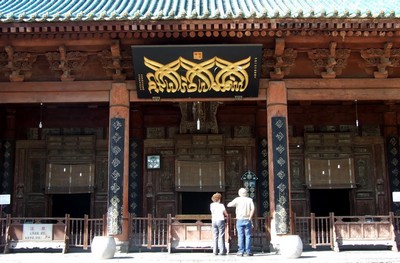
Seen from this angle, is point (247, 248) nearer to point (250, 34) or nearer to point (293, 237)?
point (293, 237)

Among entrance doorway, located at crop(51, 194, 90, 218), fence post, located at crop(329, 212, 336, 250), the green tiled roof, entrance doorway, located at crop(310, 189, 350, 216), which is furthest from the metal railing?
entrance doorway, located at crop(310, 189, 350, 216)

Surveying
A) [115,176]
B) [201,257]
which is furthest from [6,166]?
[201,257]

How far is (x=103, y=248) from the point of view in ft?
36.6

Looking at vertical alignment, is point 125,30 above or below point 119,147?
above

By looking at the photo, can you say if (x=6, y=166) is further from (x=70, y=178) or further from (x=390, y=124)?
(x=390, y=124)

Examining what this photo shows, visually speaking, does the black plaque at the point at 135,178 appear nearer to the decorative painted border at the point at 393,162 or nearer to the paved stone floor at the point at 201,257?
the paved stone floor at the point at 201,257

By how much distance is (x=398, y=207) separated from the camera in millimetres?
15734

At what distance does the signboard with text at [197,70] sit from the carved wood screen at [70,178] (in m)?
4.84

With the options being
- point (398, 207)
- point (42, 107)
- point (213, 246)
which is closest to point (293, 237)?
point (213, 246)

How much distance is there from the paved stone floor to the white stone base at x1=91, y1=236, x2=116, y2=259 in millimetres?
141

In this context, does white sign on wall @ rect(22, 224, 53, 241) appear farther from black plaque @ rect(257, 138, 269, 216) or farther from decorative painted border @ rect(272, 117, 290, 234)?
black plaque @ rect(257, 138, 269, 216)

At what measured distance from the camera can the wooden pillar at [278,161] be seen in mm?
12273

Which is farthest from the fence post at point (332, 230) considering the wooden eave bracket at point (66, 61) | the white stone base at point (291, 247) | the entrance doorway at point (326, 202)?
the wooden eave bracket at point (66, 61)

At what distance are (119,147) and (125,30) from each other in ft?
9.91
